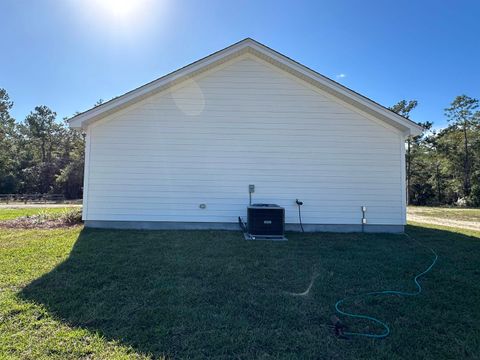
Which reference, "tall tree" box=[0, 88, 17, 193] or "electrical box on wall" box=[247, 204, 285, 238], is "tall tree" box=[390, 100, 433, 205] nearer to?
"electrical box on wall" box=[247, 204, 285, 238]

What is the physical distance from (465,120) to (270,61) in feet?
92.1

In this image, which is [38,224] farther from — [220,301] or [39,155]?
[39,155]

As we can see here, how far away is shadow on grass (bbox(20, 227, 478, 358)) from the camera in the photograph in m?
2.26

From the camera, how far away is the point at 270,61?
24.2ft

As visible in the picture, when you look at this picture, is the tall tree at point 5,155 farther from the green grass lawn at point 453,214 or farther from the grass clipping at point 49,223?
the green grass lawn at point 453,214

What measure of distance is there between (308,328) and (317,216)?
5049 millimetres

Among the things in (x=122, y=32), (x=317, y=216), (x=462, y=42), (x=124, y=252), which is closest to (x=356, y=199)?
(x=317, y=216)

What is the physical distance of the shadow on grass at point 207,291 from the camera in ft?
7.42

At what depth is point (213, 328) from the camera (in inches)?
95.2

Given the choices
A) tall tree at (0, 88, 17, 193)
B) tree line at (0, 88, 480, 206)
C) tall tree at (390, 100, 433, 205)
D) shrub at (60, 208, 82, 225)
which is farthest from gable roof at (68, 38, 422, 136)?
tall tree at (0, 88, 17, 193)

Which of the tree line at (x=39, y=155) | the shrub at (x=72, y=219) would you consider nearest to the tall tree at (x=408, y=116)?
the shrub at (x=72, y=219)

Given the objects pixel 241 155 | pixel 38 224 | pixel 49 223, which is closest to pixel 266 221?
pixel 241 155

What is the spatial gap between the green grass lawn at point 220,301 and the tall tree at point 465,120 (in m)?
25.1

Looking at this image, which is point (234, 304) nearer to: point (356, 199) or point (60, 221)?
point (356, 199)
